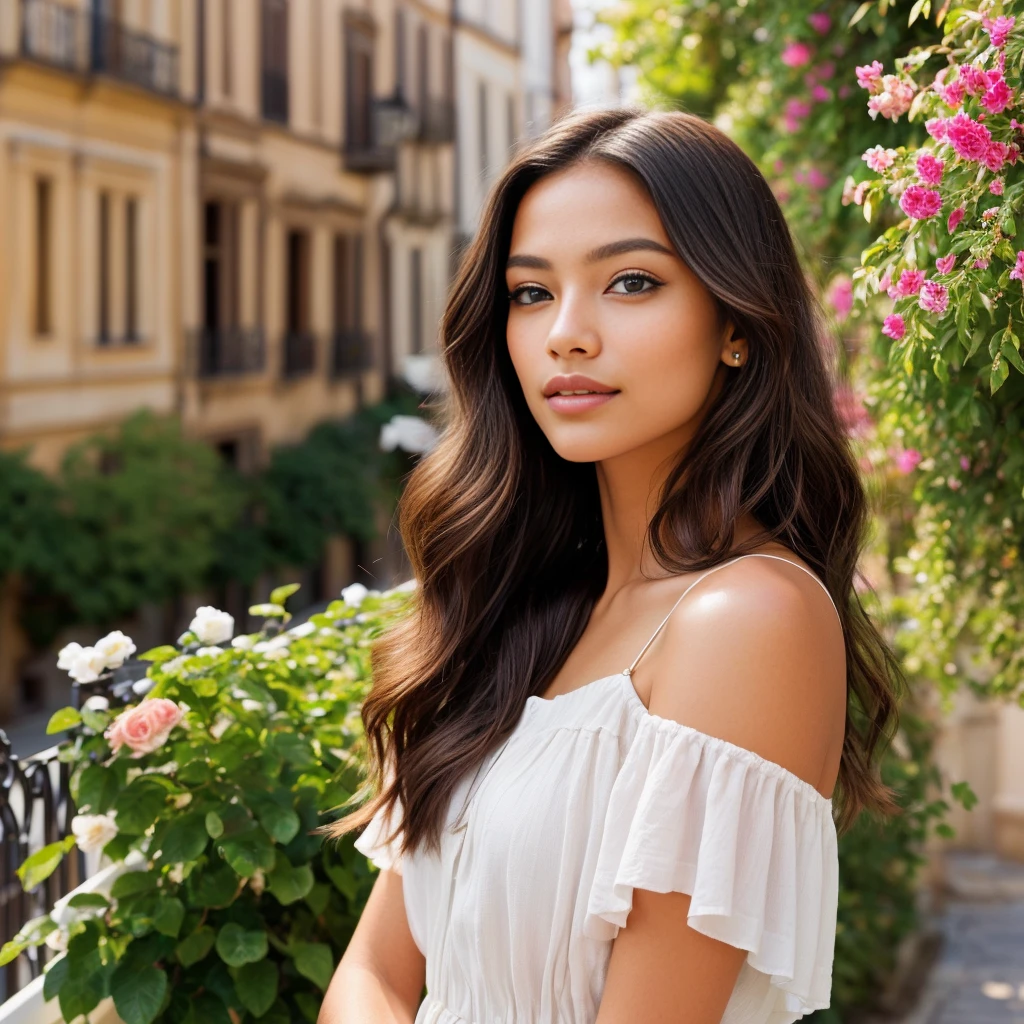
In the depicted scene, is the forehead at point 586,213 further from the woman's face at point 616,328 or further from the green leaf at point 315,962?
the green leaf at point 315,962

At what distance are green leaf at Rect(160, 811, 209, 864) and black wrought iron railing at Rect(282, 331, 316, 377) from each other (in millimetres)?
16515

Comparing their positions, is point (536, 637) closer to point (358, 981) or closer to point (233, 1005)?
point (358, 981)

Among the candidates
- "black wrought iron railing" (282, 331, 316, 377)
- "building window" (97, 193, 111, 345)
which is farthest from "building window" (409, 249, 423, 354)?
"building window" (97, 193, 111, 345)

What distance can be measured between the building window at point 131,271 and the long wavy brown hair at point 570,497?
13594 mm

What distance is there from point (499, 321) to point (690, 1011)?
0.93 metres

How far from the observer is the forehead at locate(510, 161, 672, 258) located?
1.59 m

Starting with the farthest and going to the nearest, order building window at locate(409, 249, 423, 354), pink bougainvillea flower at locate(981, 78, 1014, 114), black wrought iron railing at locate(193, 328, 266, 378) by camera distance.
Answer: building window at locate(409, 249, 423, 354), black wrought iron railing at locate(193, 328, 266, 378), pink bougainvillea flower at locate(981, 78, 1014, 114)

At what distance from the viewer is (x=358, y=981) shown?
1808 millimetres

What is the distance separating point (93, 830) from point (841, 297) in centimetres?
234

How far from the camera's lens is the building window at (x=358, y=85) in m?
20.5

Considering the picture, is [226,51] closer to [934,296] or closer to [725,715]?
[934,296]

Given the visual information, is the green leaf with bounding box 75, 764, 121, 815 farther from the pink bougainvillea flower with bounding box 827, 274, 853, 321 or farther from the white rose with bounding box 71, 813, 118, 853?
the pink bougainvillea flower with bounding box 827, 274, 853, 321

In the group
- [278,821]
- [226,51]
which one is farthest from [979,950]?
[226,51]

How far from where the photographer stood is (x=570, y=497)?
6.56ft
